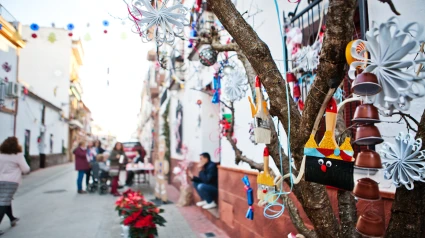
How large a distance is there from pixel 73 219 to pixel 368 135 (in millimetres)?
6930

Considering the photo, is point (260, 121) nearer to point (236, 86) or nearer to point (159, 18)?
point (159, 18)

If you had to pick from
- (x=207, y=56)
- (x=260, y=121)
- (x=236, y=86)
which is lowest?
(x=260, y=121)

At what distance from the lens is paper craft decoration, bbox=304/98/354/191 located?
154cm

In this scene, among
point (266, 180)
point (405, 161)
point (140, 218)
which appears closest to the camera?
point (405, 161)

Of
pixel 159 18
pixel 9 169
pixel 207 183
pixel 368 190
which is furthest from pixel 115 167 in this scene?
pixel 368 190

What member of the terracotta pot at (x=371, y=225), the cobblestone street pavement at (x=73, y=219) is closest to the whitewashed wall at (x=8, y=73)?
the cobblestone street pavement at (x=73, y=219)

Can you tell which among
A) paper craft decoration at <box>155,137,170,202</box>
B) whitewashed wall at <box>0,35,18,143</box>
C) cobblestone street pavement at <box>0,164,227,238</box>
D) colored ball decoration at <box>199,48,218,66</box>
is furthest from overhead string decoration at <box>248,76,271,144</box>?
whitewashed wall at <box>0,35,18,143</box>

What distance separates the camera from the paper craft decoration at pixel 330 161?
154 centimetres

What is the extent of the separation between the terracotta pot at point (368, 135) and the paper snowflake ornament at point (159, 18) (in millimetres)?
1366

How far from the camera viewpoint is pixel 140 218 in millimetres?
4652

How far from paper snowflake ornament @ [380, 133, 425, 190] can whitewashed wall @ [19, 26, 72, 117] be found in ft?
81.4

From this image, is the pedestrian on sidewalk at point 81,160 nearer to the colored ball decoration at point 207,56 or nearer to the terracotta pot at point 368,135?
the colored ball decoration at point 207,56

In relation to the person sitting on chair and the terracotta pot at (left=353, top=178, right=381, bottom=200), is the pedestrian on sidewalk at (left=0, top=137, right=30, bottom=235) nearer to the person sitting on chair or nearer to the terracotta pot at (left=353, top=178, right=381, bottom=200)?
the person sitting on chair

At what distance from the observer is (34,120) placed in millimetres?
20266
